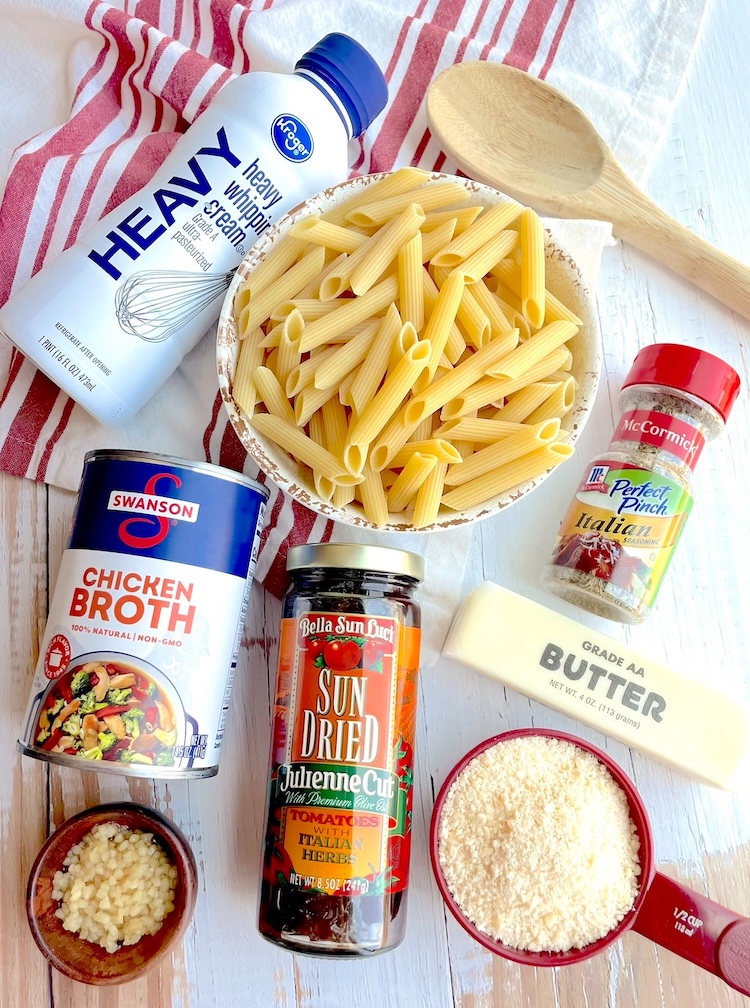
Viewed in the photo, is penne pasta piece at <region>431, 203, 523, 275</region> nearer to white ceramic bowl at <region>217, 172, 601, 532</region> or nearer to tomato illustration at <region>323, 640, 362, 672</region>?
white ceramic bowl at <region>217, 172, 601, 532</region>

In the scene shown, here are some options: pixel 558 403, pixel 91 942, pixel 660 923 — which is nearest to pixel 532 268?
pixel 558 403

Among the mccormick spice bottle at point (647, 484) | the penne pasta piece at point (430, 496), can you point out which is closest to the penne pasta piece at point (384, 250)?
the penne pasta piece at point (430, 496)

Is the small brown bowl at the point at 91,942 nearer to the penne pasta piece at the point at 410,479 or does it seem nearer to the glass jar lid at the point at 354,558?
the glass jar lid at the point at 354,558

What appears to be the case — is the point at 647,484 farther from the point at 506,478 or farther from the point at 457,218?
the point at 457,218

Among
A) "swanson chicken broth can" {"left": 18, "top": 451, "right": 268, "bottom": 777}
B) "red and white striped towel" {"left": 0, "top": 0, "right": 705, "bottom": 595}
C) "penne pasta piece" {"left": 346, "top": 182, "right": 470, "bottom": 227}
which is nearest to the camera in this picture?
"swanson chicken broth can" {"left": 18, "top": 451, "right": 268, "bottom": 777}

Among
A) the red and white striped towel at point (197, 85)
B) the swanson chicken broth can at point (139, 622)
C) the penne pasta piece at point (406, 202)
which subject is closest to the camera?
the swanson chicken broth can at point (139, 622)

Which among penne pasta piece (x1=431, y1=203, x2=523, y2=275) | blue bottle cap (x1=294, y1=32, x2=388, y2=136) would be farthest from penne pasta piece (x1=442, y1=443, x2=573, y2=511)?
blue bottle cap (x1=294, y1=32, x2=388, y2=136)
